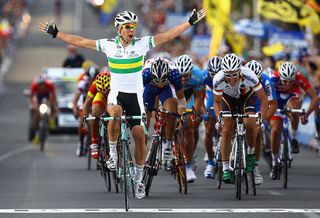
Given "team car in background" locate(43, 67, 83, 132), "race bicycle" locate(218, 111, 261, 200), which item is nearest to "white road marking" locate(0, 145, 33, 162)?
"team car in background" locate(43, 67, 83, 132)

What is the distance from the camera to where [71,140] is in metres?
36.6

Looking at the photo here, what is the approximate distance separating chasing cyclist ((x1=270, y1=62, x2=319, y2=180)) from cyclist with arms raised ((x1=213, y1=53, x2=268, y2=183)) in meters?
2.39

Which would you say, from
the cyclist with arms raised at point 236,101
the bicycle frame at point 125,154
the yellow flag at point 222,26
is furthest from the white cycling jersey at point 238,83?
the yellow flag at point 222,26

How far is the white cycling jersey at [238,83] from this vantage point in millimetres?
18344

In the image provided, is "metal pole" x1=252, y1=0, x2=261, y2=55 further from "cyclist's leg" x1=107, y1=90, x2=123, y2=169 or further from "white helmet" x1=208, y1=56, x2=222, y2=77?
"cyclist's leg" x1=107, y1=90, x2=123, y2=169

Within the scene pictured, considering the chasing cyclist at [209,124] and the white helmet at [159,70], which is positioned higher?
the white helmet at [159,70]

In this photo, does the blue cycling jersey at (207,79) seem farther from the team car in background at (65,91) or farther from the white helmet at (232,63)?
the team car in background at (65,91)

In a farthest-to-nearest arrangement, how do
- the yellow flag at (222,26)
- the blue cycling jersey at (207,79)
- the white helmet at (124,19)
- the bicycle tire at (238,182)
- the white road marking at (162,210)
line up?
the yellow flag at (222,26), the blue cycling jersey at (207,79), the bicycle tire at (238,182), the white helmet at (124,19), the white road marking at (162,210)

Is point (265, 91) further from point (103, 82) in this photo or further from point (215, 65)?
point (103, 82)

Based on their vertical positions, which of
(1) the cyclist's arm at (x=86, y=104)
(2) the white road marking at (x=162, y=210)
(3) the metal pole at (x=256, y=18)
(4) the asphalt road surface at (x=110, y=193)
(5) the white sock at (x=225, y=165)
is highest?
(3) the metal pole at (x=256, y=18)

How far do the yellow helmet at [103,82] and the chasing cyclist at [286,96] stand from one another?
2512 millimetres

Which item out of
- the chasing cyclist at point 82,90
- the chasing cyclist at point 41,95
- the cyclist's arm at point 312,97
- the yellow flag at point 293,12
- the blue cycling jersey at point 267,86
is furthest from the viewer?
the chasing cyclist at point 41,95

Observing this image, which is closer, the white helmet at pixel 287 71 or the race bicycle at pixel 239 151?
the race bicycle at pixel 239 151

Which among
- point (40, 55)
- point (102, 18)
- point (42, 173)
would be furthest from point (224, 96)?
point (102, 18)
